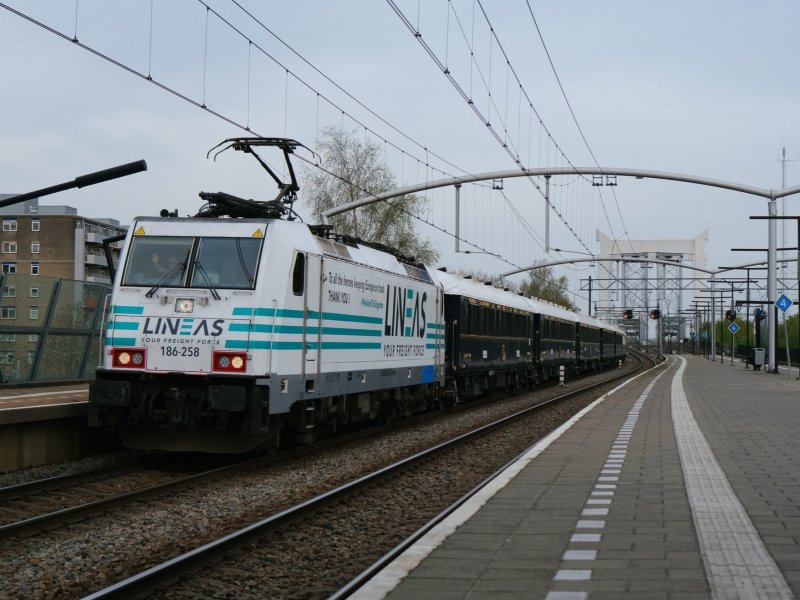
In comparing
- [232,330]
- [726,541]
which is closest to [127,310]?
[232,330]

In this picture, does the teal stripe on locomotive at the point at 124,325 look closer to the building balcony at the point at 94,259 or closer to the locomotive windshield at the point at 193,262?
the locomotive windshield at the point at 193,262

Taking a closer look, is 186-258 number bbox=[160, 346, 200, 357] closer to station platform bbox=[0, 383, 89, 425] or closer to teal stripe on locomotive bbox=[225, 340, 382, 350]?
teal stripe on locomotive bbox=[225, 340, 382, 350]

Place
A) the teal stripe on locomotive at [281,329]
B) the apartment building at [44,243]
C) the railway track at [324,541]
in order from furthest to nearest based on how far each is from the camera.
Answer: the apartment building at [44,243]
the teal stripe on locomotive at [281,329]
the railway track at [324,541]

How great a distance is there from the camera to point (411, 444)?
1788 cm

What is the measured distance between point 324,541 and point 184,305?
5.31 metres

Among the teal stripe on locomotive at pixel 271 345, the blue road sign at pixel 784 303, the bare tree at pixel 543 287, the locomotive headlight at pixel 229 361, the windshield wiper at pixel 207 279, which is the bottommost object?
the locomotive headlight at pixel 229 361

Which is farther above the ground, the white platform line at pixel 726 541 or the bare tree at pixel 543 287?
the bare tree at pixel 543 287

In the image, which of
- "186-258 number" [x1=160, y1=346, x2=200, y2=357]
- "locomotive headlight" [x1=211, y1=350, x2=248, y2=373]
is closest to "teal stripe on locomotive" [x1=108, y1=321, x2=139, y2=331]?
"186-258 number" [x1=160, y1=346, x2=200, y2=357]

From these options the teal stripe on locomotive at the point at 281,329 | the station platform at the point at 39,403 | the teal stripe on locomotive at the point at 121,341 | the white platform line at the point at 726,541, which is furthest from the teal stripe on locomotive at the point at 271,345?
the white platform line at the point at 726,541

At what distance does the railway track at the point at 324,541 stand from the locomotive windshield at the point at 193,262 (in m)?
3.33

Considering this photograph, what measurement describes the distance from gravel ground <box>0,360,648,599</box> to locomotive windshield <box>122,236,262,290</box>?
267 centimetres

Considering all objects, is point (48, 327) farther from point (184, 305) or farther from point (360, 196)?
point (360, 196)

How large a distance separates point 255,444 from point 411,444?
15.8 feet

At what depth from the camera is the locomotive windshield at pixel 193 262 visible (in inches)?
533
